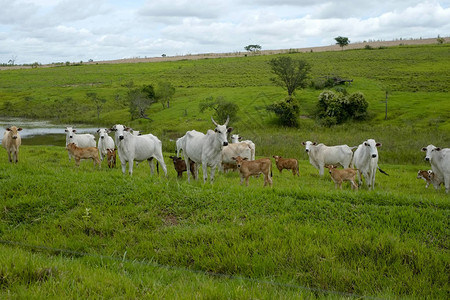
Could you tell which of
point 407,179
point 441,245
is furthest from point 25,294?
point 407,179

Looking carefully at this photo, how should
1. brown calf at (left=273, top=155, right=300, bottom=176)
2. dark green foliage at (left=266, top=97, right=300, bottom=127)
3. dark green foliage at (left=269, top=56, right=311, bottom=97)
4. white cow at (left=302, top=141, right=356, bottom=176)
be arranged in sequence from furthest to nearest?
dark green foliage at (left=269, top=56, right=311, bottom=97) < dark green foliage at (left=266, top=97, right=300, bottom=127) < white cow at (left=302, top=141, right=356, bottom=176) < brown calf at (left=273, top=155, right=300, bottom=176)

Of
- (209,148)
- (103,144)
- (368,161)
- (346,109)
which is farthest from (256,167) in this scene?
Answer: (346,109)

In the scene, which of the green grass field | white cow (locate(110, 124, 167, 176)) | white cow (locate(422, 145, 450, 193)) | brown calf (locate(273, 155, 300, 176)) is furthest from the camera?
brown calf (locate(273, 155, 300, 176))

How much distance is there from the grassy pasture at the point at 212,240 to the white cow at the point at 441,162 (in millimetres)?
6312

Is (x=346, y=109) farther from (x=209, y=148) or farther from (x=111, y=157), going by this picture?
(x=209, y=148)

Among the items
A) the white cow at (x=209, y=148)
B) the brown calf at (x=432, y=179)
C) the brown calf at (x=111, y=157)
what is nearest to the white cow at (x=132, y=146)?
the white cow at (x=209, y=148)

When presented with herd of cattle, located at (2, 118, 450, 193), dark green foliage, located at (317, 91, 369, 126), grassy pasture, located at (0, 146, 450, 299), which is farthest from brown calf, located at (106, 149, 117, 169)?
dark green foliage, located at (317, 91, 369, 126)

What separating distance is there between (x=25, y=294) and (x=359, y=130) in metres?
43.7

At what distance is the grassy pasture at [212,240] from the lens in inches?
219

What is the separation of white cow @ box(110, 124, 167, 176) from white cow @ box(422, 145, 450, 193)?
35.8ft

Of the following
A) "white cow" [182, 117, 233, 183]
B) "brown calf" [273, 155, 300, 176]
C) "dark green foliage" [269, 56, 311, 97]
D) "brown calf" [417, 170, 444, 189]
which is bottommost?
"brown calf" [417, 170, 444, 189]

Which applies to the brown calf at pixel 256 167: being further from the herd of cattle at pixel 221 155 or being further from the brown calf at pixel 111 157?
the brown calf at pixel 111 157

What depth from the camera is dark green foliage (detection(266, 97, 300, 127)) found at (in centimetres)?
4947

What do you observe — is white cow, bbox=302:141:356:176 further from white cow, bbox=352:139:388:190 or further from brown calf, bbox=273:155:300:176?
white cow, bbox=352:139:388:190
